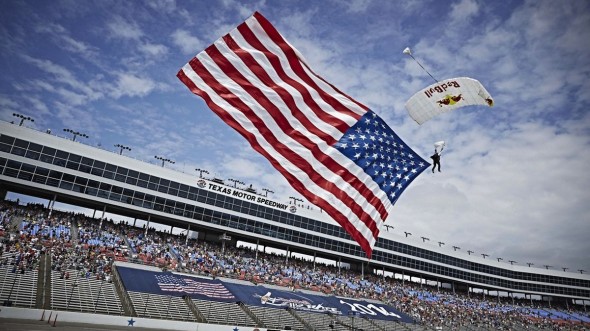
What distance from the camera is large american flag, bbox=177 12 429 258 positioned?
28.7 ft

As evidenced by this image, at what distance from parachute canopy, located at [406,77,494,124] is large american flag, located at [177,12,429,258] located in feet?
5.36

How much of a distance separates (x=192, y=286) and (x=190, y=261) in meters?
8.57

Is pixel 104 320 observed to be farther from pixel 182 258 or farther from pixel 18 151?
pixel 18 151

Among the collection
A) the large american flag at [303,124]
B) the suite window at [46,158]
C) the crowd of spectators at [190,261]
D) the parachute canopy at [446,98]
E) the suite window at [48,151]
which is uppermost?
the suite window at [48,151]

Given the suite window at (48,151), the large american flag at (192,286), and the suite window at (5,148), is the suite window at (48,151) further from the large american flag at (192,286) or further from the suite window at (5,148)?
the large american flag at (192,286)

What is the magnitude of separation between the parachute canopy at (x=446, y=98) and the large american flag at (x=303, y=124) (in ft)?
5.36

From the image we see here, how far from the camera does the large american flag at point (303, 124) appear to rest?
28.7 ft

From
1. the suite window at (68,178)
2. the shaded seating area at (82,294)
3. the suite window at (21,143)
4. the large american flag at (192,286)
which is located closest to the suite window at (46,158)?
the suite window at (21,143)

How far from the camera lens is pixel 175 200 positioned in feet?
179

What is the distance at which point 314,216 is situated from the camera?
67.0 meters

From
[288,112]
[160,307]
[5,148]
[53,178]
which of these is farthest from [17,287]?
[288,112]

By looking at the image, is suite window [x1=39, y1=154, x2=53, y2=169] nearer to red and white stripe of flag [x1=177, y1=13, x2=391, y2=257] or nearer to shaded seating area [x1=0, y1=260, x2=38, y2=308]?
shaded seating area [x1=0, y1=260, x2=38, y2=308]

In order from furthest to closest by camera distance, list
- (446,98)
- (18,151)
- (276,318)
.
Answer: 1. (18,151)
2. (276,318)
3. (446,98)

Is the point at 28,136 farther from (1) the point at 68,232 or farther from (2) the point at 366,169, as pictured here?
(2) the point at 366,169
